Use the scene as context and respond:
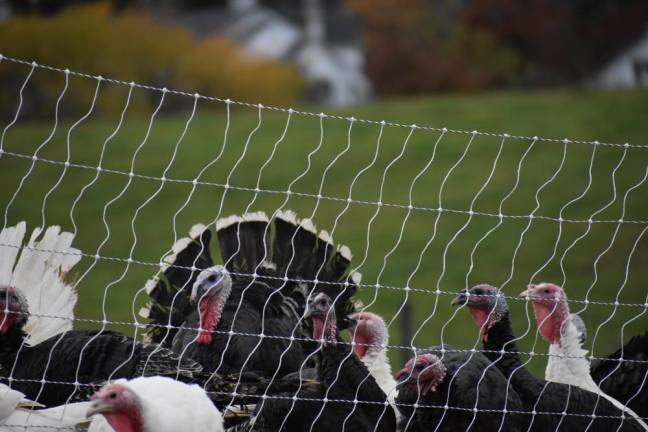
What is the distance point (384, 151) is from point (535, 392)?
1209 centimetres

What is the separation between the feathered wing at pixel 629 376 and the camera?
4.92 m

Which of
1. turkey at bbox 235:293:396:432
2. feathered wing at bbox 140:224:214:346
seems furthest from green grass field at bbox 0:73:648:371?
turkey at bbox 235:293:396:432

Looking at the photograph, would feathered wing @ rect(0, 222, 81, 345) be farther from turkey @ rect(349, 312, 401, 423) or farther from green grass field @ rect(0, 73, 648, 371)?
green grass field @ rect(0, 73, 648, 371)

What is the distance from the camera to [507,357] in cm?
469

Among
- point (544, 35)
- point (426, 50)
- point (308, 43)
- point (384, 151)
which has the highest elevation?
point (544, 35)

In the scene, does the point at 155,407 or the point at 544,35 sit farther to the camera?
the point at 544,35

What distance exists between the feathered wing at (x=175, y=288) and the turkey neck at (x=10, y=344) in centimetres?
76

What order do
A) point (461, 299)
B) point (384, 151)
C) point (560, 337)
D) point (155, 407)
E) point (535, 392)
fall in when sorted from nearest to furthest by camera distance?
point (155, 407) → point (535, 392) → point (461, 299) → point (560, 337) → point (384, 151)

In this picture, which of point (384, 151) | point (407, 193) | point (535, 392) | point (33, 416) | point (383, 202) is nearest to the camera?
point (33, 416)

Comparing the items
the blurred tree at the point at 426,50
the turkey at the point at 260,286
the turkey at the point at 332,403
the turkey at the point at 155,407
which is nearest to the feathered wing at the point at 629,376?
the turkey at the point at 332,403

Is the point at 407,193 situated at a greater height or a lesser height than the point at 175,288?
greater

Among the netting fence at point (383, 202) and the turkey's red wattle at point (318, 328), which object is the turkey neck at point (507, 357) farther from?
the netting fence at point (383, 202)

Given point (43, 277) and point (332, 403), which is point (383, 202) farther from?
point (332, 403)

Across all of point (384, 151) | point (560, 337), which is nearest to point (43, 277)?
point (560, 337)
